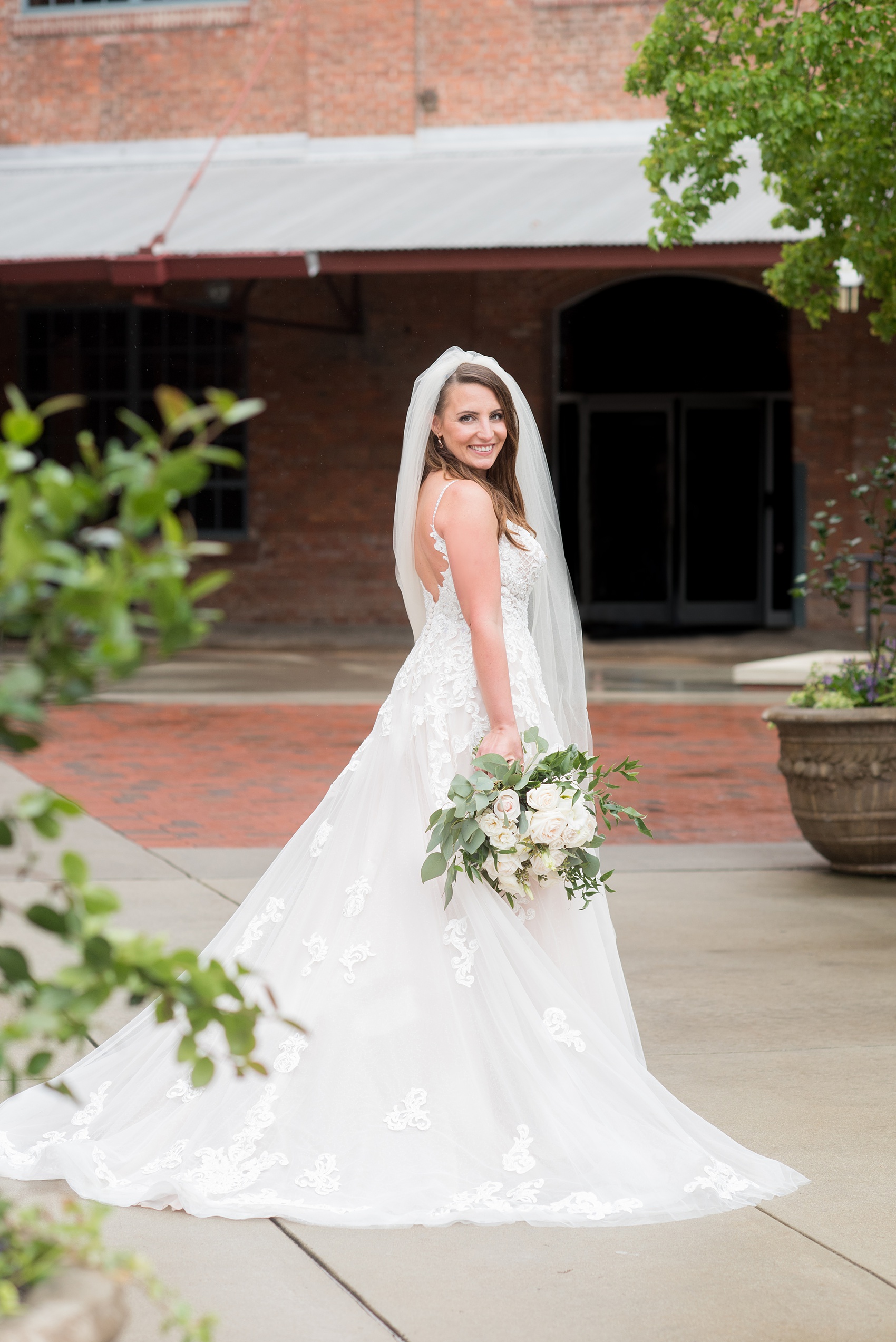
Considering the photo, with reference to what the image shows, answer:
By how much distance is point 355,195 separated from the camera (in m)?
17.5

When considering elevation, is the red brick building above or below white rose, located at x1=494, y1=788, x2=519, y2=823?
Answer: above

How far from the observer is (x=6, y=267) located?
16234mm

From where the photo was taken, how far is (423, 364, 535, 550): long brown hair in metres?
4.07

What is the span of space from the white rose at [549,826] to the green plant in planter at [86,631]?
217 cm

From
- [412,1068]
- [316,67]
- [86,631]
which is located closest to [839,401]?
[316,67]

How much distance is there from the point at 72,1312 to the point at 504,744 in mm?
2509

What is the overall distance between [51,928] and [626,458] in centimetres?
1873

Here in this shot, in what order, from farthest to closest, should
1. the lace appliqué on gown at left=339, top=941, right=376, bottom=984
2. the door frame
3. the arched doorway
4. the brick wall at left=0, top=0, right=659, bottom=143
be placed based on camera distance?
the door frame < the arched doorway < the brick wall at left=0, top=0, right=659, bottom=143 < the lace appliqué on gown at left=339, top=941, right=376, bottom=984

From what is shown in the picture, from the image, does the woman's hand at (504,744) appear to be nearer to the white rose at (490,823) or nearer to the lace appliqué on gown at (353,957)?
the white rose at (490,823)

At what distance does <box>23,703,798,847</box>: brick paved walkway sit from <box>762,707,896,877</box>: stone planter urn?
109 centimetres

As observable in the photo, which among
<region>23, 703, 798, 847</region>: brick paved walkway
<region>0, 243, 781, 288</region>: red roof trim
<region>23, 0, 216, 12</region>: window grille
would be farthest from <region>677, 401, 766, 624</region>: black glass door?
<region>23, 0, 216, 12</region>: window grille

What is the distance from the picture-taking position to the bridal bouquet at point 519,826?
149 inches

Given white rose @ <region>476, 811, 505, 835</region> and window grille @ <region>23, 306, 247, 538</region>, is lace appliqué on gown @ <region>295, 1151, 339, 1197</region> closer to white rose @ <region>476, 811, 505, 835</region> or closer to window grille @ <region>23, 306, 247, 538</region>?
white rose @ <region>476, 811, 505, 835</region>

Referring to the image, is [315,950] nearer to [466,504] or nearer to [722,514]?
[466,504]
